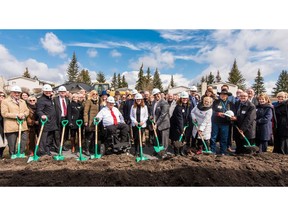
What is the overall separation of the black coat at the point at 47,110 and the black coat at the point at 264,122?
5.67 meters

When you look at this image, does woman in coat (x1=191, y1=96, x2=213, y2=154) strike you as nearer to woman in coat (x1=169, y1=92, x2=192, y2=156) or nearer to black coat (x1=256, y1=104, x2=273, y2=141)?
woman in coat (x1=169, y1=92, x2=192, y2=156)

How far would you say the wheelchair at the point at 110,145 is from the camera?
212 inches

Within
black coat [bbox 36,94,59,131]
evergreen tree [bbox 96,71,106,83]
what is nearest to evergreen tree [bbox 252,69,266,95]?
evergreen tree [bbox 96,71,106,83]

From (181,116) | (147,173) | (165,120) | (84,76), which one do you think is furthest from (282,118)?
(84,76)

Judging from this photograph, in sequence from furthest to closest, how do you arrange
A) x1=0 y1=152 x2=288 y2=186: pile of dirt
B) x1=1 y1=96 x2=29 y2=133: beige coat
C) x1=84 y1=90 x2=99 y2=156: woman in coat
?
x1=84 y1=90 x2=99 y2=156: woman in coat → x1=1 y1=96 x2=29 y2=133: beige coat → x1=0 y1=152 x2=288 y2=186: pile of dirt

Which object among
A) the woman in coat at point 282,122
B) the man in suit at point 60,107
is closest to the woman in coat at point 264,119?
the woman in coat at point 282,122

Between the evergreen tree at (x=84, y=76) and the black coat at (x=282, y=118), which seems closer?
the black coat at (x=282, y=118)

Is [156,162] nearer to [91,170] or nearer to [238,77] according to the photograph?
[91,170]

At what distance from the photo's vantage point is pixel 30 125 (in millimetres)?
5223

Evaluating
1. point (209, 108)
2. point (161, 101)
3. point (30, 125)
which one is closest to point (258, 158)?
point (209, 108)

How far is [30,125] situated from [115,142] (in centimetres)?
239

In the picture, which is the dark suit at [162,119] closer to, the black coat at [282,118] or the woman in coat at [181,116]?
the woman in coat at [181,116]

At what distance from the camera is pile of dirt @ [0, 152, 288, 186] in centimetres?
367

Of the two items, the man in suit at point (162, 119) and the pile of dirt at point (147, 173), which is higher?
the man in suit at point (162, 119)
